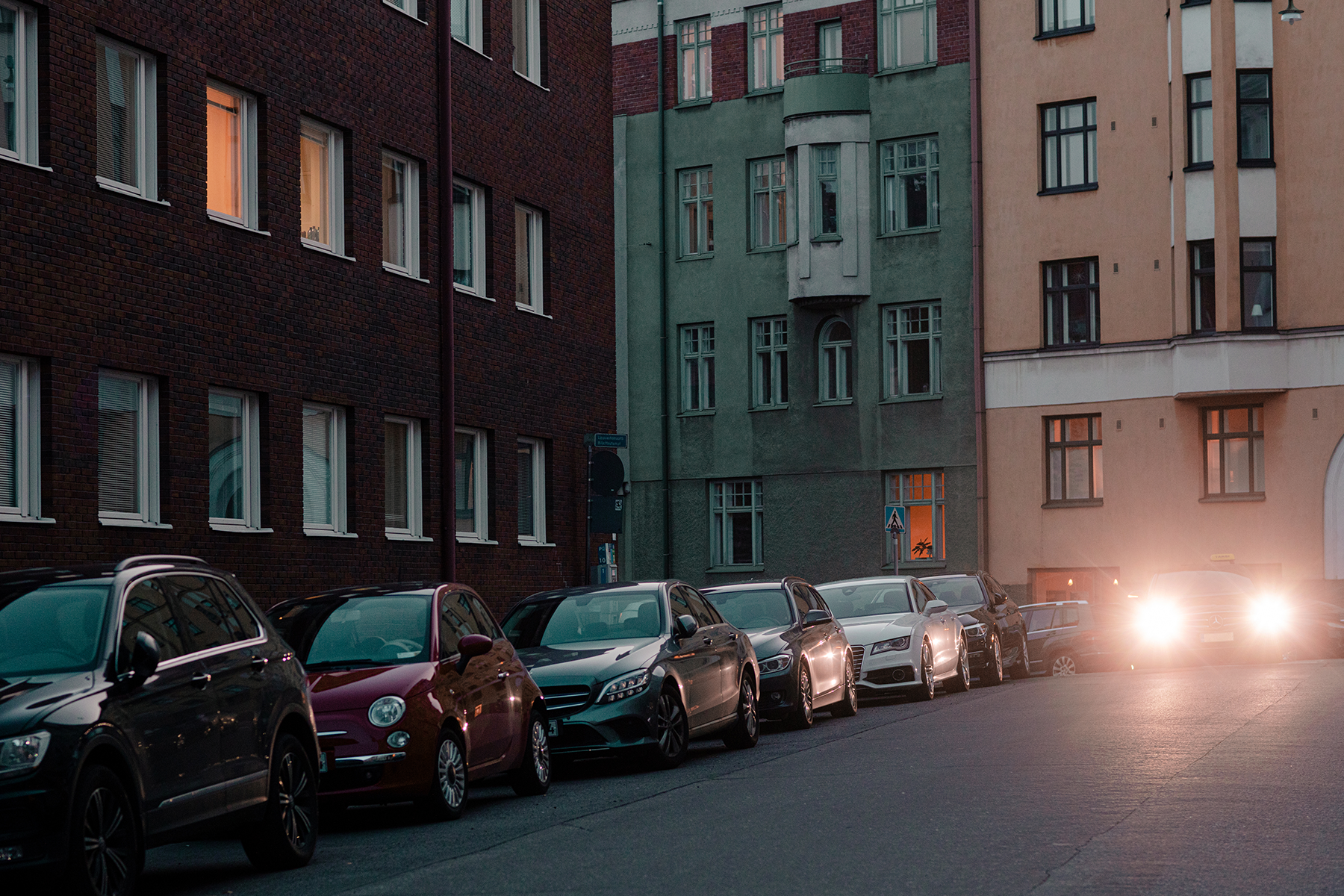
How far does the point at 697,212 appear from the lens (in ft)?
151

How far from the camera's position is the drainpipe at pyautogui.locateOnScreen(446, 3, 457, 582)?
2486cm

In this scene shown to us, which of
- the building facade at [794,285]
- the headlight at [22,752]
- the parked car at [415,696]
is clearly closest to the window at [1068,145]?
the building facade at [794,285]

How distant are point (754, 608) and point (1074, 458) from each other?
2221 cm

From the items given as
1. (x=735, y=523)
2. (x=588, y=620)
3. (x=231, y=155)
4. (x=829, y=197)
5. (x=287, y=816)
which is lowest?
(x=287, y=816)

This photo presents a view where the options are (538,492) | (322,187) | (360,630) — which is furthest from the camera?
(538,492)

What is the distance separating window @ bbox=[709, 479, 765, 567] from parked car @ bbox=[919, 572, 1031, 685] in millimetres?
14849

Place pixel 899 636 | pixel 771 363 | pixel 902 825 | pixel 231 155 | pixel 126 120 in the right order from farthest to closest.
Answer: pixel 771 363, pixel 899 636, pixel 231 155, pixel 126 120, pixel 902 825

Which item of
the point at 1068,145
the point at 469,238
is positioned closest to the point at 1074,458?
the point at 1068,145

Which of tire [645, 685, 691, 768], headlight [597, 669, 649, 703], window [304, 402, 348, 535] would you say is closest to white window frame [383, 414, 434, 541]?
window [304, 402, 348, 535]

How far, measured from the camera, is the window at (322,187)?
75.6 ft

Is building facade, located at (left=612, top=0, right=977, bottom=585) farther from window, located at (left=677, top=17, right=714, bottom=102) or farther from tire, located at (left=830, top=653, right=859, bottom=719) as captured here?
tire, located at (left=830, top=653, right=859, bottom=719)

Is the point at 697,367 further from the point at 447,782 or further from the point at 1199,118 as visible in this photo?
the point at 447,782

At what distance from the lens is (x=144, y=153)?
1991 centimetres

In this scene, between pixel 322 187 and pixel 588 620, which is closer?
pixel 588 620
